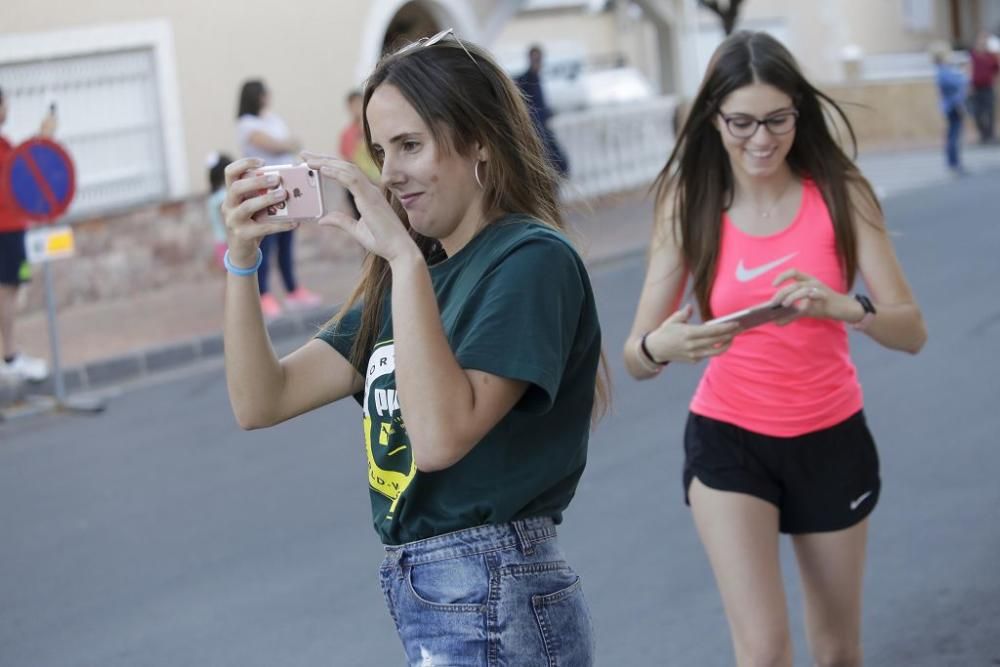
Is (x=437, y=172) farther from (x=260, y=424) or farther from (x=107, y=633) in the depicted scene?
(x=107, y=633)

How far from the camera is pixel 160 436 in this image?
28.1 ft

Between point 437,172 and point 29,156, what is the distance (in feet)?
25.2

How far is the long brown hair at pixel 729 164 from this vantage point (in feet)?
12.0

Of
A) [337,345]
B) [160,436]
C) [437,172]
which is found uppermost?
[437,172]

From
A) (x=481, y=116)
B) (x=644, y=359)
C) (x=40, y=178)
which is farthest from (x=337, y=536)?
(x=40, y=178)

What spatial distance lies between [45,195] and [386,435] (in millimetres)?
7731

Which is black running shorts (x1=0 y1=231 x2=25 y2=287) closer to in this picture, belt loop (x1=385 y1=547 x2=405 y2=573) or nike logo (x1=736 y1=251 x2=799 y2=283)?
nike logo (x1=736 y1=251 x2=799 y2=283)

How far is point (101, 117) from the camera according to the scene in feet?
48.1

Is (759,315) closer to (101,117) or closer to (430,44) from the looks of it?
(430,44)

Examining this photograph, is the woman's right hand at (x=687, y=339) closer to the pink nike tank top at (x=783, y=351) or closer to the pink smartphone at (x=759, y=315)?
the pink smartphone at (x=759, y=315)

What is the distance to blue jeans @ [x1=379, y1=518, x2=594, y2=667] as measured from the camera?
7.52 ft

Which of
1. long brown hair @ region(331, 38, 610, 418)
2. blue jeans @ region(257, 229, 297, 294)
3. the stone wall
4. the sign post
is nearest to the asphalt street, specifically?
the sign post

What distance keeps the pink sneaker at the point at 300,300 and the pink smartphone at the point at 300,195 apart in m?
10.3

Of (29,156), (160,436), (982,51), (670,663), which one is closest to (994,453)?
(670,663)
